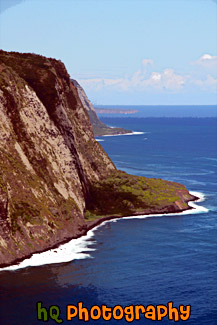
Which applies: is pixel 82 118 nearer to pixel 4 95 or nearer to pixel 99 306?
pixel 4 95

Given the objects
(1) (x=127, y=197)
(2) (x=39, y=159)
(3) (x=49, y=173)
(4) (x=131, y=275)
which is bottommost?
(4) (x=131, y=275)

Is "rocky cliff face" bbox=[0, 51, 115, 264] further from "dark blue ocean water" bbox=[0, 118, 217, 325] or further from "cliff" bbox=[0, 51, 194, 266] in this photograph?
"dark blue ocean water" bbox=[0, 118, 217, 325]

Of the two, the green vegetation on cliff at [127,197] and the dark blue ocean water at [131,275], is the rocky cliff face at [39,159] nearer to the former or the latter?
the green vegetation on cliff at [127,197]

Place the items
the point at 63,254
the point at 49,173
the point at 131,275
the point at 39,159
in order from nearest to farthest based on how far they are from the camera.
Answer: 1. the point at 131,275
2. the point at 63,254
3. the point at 39,159
4. the point at 49,173

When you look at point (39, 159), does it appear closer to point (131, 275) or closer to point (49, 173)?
point (49, 173)

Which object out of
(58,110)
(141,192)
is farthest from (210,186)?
(58,110)

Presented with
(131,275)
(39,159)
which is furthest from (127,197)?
(131,275)

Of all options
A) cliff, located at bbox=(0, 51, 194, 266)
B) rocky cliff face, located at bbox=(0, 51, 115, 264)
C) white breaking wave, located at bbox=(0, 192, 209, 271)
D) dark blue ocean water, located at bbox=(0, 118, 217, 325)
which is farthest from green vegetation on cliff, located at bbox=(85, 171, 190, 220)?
white breaking wave, located at bbox=(0, 192, 209, 271)

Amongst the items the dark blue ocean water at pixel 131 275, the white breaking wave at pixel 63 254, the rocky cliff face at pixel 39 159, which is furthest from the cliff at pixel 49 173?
the dark blue ocean water at pixel 131 275
